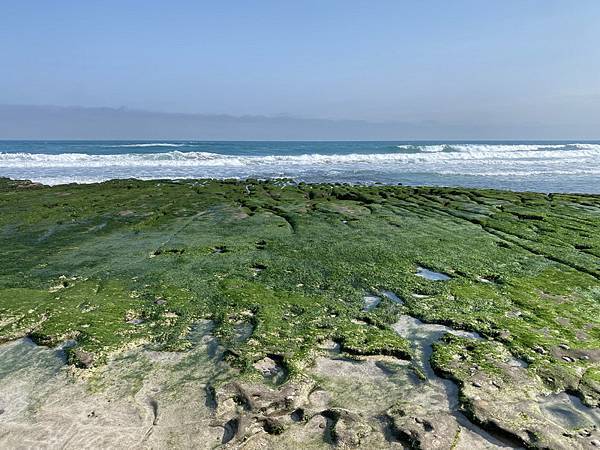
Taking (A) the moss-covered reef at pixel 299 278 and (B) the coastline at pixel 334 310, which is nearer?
(B) the coastline at pixel 334 310

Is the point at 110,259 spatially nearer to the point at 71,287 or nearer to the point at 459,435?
the point at 71,287

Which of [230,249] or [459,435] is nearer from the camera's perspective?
[459,435]

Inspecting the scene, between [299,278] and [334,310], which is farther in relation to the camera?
[299,278]

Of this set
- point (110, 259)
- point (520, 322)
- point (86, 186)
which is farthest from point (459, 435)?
point (86, 186)

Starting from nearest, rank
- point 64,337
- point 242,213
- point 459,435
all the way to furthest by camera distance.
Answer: point 459,435, point 64,337, point 242,213

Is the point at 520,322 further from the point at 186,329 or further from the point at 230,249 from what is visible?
the point at 230,249

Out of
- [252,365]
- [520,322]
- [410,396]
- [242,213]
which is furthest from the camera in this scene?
[242,213]

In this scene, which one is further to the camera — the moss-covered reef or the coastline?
the moss-covered reef
